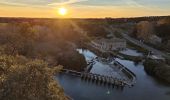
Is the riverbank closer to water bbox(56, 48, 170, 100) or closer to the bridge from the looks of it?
water bbox(56, 48, 170, 100)

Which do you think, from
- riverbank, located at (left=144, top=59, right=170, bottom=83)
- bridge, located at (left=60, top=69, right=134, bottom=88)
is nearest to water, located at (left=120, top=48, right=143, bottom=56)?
riverbank, located at (left=144, top=59, right=170, bottom=83)

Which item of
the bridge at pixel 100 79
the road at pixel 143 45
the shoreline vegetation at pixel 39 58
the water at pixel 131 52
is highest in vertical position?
A: the shoreline vegetation at pixel 39 58

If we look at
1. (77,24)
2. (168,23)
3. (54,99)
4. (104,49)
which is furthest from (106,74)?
(77,24)

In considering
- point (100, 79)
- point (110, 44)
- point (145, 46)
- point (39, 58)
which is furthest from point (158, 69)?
point (145, 46)

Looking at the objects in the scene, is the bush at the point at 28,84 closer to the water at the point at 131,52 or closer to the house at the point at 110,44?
the water at the point at 131,52

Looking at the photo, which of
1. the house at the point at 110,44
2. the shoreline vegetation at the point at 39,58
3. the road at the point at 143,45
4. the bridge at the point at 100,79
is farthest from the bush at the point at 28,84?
the house at the point at 110,44
